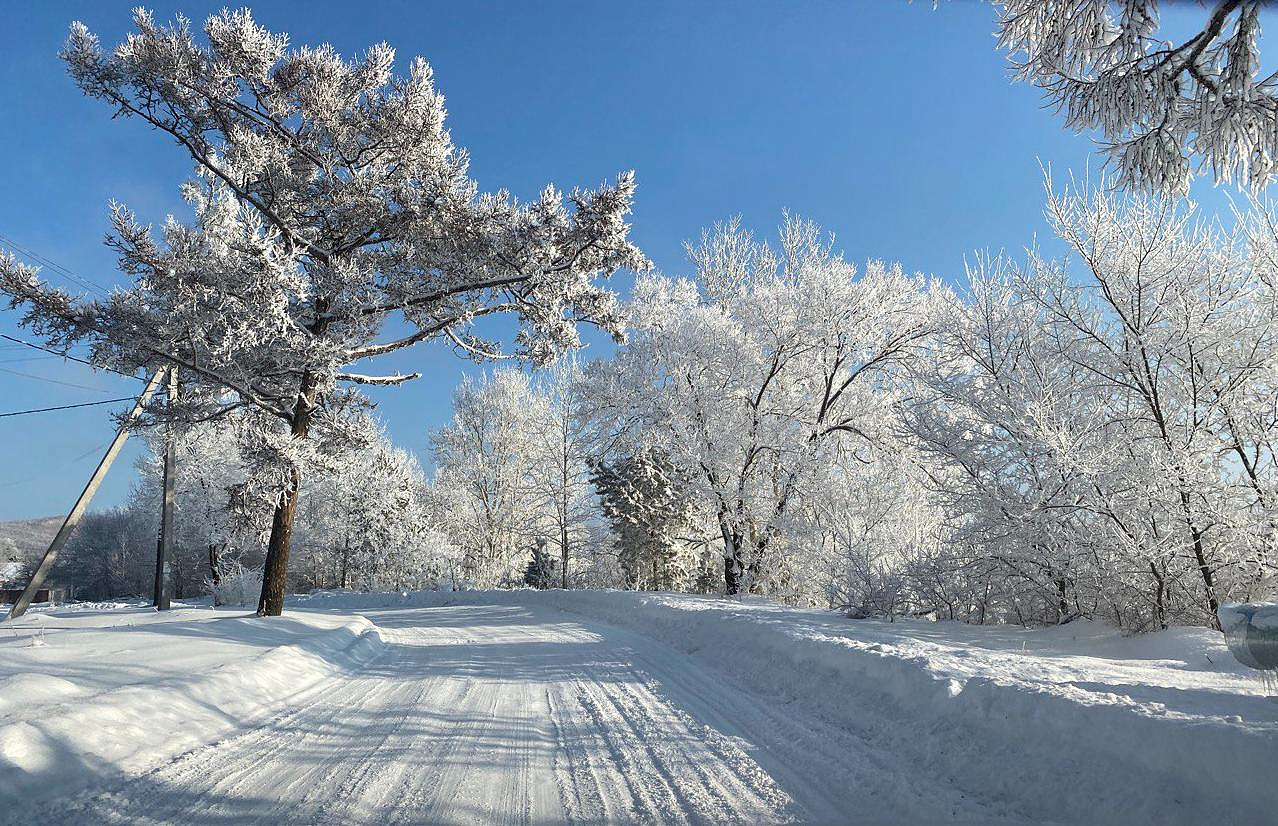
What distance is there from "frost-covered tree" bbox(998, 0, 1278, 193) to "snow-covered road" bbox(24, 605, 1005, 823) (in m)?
4.68

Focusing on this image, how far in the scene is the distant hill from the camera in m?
77.8

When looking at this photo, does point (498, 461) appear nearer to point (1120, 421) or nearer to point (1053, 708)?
point (1120, 421)

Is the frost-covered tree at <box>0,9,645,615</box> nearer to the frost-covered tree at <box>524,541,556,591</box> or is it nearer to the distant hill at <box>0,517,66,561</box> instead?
the frost-covered tree at <box>524,541,556,591</box>

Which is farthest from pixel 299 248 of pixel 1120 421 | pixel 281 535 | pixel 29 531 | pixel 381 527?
pixel 29 531

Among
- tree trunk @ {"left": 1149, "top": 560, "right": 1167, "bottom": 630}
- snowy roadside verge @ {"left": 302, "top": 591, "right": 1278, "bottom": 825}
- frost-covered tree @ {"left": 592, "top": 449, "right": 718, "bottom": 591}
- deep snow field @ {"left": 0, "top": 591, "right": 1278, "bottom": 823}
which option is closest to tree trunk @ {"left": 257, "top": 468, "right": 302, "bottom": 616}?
deep snow field @ {"left": 0, "top": 591, "right": 1278, "bottom": 823}

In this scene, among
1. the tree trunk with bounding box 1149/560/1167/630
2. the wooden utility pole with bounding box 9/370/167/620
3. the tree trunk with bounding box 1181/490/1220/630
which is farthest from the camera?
the wooden utility pole with bounding box 9/370/167/620

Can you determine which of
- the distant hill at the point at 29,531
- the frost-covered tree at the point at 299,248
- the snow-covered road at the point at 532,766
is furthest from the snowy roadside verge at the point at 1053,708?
the distant hill at the point at 29,531

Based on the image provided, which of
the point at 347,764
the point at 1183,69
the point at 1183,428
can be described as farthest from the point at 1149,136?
the point at 347,764

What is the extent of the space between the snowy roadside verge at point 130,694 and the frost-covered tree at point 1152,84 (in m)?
7.88

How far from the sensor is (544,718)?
527 centimetres

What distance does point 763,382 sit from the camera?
790 inches

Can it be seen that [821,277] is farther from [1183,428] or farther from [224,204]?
[224,204]

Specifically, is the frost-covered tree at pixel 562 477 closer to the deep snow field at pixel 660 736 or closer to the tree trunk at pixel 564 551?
the tree trunk at pixel 564 551

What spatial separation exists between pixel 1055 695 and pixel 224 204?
15488mm
